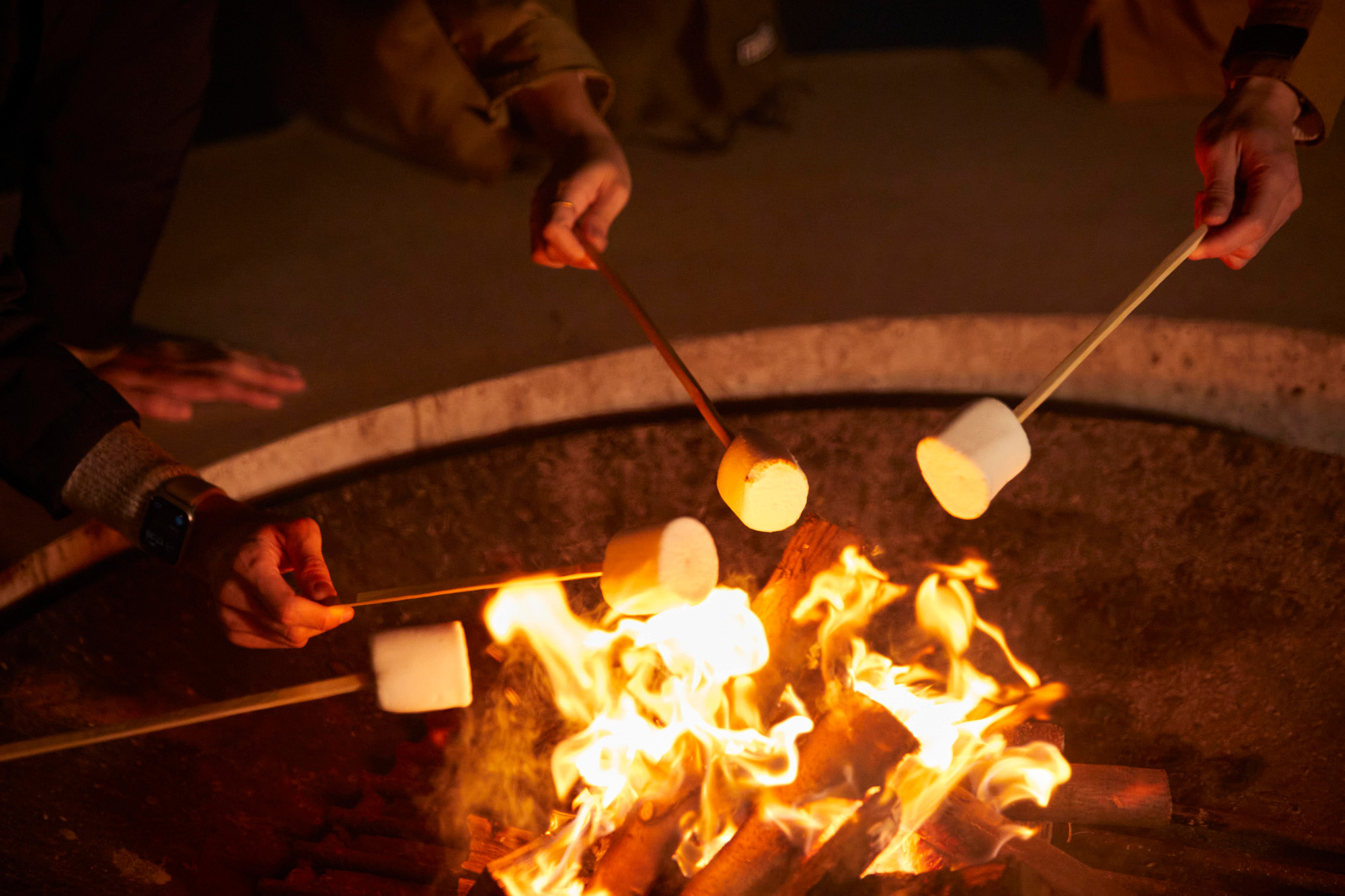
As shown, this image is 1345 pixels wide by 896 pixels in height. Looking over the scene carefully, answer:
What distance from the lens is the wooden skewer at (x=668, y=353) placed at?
188cm

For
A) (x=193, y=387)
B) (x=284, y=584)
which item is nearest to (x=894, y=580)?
(x=284, y=584)

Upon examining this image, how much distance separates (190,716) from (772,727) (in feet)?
3.98

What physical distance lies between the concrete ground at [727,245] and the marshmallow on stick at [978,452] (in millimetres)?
1058

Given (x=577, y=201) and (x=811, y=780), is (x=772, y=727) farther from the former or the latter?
(x=577, y=201)

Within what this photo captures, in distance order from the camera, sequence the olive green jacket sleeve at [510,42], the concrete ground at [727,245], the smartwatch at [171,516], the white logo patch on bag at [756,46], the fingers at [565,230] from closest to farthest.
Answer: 1. the smartwatch at [171,516]
2. the fingers at [565,230]
3. the olive green jacket sleeve at [510,42]
4. the concrete ground at [727,245]
5. the white logo patch on bag at [756,46]

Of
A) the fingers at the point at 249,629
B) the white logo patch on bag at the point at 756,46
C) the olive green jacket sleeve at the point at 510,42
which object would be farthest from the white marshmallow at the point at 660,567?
the white logo patch on bag at the point at 756,46

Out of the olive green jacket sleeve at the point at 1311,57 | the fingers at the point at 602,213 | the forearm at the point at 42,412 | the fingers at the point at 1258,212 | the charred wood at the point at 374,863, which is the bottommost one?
the charred wood at the point at 374,863

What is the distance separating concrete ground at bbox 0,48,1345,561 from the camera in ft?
8.80

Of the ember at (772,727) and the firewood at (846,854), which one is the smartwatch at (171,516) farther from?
the firewood at (846,854)

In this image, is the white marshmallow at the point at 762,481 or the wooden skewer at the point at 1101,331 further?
the wooden skewer at the point at 1101,331

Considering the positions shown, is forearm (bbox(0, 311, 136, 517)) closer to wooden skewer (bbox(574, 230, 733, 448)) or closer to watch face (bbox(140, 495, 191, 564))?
watch face (bbox(140, 495, 191, 564))

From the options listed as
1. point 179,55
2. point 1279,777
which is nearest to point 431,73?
point 179,55

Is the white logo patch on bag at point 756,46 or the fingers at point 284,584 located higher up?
the white logo patch on bag at point 756,46

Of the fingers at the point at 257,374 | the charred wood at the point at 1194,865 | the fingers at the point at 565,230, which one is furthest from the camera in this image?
the fingers at the point at 257,374
